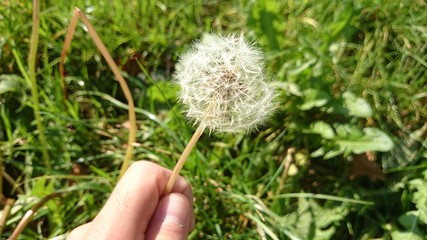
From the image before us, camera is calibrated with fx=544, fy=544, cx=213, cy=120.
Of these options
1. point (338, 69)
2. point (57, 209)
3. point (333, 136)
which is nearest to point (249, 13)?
point (338, 69)

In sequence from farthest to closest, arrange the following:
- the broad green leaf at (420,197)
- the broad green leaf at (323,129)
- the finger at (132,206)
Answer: the broad green leaf at (323,129) → the broad green leaf at (420,197) → the finger at (132,206)

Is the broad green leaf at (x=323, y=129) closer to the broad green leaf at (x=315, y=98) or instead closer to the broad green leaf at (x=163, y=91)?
the broad green leaf at (x=315, y=98)

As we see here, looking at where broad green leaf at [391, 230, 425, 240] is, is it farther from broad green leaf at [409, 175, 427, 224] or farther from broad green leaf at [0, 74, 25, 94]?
broad green leaf at [0, 74, 25, 94]


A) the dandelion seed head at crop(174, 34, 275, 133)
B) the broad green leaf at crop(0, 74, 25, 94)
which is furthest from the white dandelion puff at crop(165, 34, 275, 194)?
the broad green leaf at crop(0, 74, 25, 94)

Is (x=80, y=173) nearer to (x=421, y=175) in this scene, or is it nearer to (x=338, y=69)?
(x=338, y=69)

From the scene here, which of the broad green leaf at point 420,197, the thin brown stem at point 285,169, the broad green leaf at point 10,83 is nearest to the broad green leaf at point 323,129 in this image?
the thin brown stem at point 285,169

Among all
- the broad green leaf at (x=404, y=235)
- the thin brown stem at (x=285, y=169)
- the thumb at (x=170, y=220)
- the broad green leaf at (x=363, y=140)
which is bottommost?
the broad green leaf at (x=404, y=235)

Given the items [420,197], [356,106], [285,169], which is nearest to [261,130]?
[285,169]
